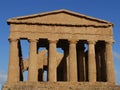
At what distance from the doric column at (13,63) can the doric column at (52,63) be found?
3.94 meters

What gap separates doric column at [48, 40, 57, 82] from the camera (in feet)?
127

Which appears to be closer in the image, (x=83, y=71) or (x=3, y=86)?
(x=3, y=86)

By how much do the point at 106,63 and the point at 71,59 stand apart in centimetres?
439

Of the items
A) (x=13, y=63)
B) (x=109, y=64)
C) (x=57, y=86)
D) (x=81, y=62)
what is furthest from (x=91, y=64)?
(x=13, y=63)

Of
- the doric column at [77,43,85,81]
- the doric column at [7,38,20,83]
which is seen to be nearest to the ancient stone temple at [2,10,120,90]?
the doric column at [7,38,20,83]

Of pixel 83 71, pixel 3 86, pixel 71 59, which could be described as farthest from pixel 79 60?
pixel 3 86

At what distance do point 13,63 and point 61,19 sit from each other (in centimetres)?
811

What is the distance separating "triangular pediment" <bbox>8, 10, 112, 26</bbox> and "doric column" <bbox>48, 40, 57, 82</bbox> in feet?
9.04

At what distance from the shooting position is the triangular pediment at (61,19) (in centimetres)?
4006

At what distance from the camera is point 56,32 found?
133 ft

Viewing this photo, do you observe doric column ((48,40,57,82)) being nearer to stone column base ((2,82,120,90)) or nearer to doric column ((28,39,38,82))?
doric column ((28,39,38,82))

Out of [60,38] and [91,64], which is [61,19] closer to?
[60,38]

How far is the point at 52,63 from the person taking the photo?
129 ft

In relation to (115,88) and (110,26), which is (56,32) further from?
(115,88)
